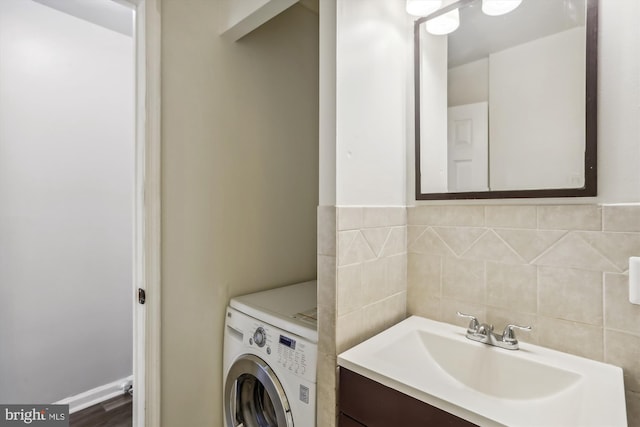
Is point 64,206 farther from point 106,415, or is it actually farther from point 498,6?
point 498,6

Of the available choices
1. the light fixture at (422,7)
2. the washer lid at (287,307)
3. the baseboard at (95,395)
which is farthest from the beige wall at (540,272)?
the baseboard at (95,395)

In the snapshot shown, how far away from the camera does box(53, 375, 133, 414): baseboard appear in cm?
201

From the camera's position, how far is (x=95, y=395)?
Answer: 2.10 metres

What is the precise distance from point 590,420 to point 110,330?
8.44 ft

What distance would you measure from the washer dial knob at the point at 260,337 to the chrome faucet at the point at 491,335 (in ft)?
2.53

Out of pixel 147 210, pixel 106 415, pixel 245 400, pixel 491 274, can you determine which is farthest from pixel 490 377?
pixel 106 415

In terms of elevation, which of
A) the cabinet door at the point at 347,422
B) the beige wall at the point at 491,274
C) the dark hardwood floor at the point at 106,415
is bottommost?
the dark hardwood floor at the point at 106,415

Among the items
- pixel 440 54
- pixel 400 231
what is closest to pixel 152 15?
pixel 440 54

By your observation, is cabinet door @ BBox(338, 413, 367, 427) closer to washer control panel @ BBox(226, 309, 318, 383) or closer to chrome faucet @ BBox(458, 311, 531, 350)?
washer control panel @ BBox(226, 309, 318, 383)

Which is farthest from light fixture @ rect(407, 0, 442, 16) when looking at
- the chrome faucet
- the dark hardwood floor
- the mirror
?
the dark hardwood floor

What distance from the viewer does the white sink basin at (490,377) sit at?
0.70 meters

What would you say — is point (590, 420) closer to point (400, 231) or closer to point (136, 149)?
point (400, 231)

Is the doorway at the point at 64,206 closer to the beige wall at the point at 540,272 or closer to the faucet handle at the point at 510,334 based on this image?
the beige wall at the point at 540,272

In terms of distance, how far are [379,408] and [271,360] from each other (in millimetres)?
510
